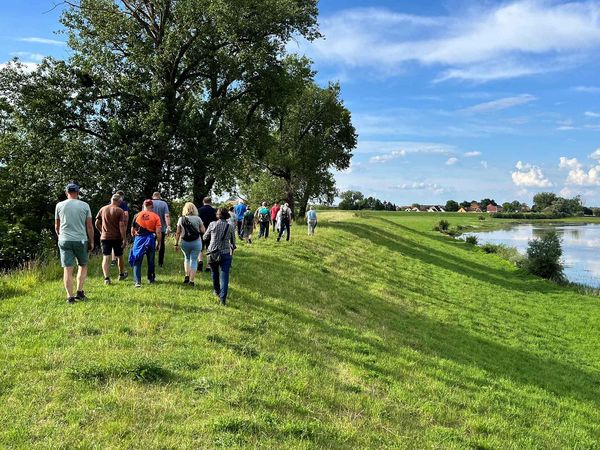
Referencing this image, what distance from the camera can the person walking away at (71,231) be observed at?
915cm

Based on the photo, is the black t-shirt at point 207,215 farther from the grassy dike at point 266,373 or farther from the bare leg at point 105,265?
the bare leg at point 105,265

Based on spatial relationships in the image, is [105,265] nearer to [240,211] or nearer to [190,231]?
[190,231]

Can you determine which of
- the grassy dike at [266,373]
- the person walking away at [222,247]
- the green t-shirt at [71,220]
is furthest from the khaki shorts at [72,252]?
the person walking away at [222,247]

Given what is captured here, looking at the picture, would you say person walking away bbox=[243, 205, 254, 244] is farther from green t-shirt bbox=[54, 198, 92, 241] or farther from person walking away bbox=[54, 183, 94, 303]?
green t-shirt bbox=[54, 198, 92, 241]

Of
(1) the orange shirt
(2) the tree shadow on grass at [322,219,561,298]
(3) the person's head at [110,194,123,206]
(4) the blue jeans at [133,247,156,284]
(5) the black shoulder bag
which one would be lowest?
(2) the tree shadow on grass at [322,219,561,298]

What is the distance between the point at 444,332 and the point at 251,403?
11065mm

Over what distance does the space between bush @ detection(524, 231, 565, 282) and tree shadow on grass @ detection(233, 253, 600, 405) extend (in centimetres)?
2474

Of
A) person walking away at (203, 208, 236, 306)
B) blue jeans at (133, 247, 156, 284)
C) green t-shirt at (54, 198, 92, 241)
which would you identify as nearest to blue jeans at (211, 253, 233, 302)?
person walking away at (203, 208, 236, 306)

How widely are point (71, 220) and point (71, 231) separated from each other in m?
0.23

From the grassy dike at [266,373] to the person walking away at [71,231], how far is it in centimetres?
81

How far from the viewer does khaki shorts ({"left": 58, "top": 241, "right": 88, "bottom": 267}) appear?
9156 millimetres

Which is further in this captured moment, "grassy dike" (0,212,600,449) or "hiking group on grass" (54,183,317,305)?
"hiking group on grass" (54,183,317,305)

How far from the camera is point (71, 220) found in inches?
360

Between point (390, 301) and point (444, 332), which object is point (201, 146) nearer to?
point (390, 301)
